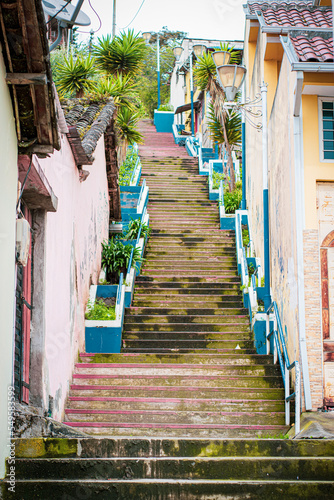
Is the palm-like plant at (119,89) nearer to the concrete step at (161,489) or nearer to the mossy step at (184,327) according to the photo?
the mossy step at (184,327)

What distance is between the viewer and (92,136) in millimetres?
11070

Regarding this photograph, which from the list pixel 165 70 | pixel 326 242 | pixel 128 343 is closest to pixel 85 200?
pixel 128 343

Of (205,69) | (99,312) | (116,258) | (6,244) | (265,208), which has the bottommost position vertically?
A: (99,312)

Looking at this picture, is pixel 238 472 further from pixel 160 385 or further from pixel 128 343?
pixel 128 343

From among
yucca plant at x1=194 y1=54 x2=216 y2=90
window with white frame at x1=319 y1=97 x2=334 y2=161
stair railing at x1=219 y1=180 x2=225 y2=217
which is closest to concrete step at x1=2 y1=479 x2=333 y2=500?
window with white frame at x1=319 y1=97 x2=334 y2=161

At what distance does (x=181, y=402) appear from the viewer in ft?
29.4

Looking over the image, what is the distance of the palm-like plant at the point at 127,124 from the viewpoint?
779 inches

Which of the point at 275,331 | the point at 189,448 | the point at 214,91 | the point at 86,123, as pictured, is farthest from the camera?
the point at 214,91

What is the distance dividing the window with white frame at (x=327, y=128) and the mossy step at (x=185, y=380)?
137 inches

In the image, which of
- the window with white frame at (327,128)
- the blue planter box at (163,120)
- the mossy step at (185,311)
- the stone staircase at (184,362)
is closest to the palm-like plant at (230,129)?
the stone staircase at (184,362)

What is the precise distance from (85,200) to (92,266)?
4.79 feet

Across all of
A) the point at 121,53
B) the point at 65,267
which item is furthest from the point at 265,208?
the point at 121,53

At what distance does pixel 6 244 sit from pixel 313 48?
607 centimetres

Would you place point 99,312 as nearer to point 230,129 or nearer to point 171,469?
point 171,469
